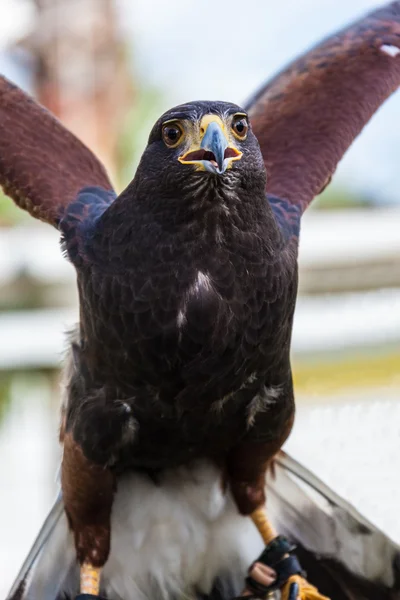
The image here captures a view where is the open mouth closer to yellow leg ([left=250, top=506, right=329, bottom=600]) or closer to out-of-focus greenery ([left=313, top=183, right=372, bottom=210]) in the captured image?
yellow leg ([left=250, top=506, right=329, bottom=600])

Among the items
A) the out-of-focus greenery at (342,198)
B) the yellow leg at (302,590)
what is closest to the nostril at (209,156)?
the yellow leg at (302,590)

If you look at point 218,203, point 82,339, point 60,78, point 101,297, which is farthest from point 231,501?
point 60,78

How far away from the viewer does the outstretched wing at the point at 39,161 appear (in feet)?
9.29

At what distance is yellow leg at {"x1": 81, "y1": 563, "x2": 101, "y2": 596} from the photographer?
9.02 ft

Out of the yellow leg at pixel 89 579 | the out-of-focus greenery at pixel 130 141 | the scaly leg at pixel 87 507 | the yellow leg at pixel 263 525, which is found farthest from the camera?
the out-of-focus greenery at pixel 130 141

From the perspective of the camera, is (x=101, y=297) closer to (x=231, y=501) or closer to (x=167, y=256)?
(x=167, y=256)

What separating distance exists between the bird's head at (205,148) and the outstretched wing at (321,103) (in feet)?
2.34

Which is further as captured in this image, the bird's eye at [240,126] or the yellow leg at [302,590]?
the yellow leg at [302,590]

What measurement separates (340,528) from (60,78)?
789 centimetres

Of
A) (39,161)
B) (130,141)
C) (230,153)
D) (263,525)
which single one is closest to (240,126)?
(230,153)

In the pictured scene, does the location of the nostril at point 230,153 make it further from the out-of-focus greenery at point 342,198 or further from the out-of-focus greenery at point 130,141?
the out-of-focus greenery at point 342,198

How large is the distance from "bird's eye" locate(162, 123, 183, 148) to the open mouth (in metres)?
0.06

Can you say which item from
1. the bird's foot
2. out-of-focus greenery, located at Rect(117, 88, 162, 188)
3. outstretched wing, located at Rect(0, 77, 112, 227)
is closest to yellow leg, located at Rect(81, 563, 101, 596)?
the bird's foot

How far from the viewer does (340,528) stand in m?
2.93
